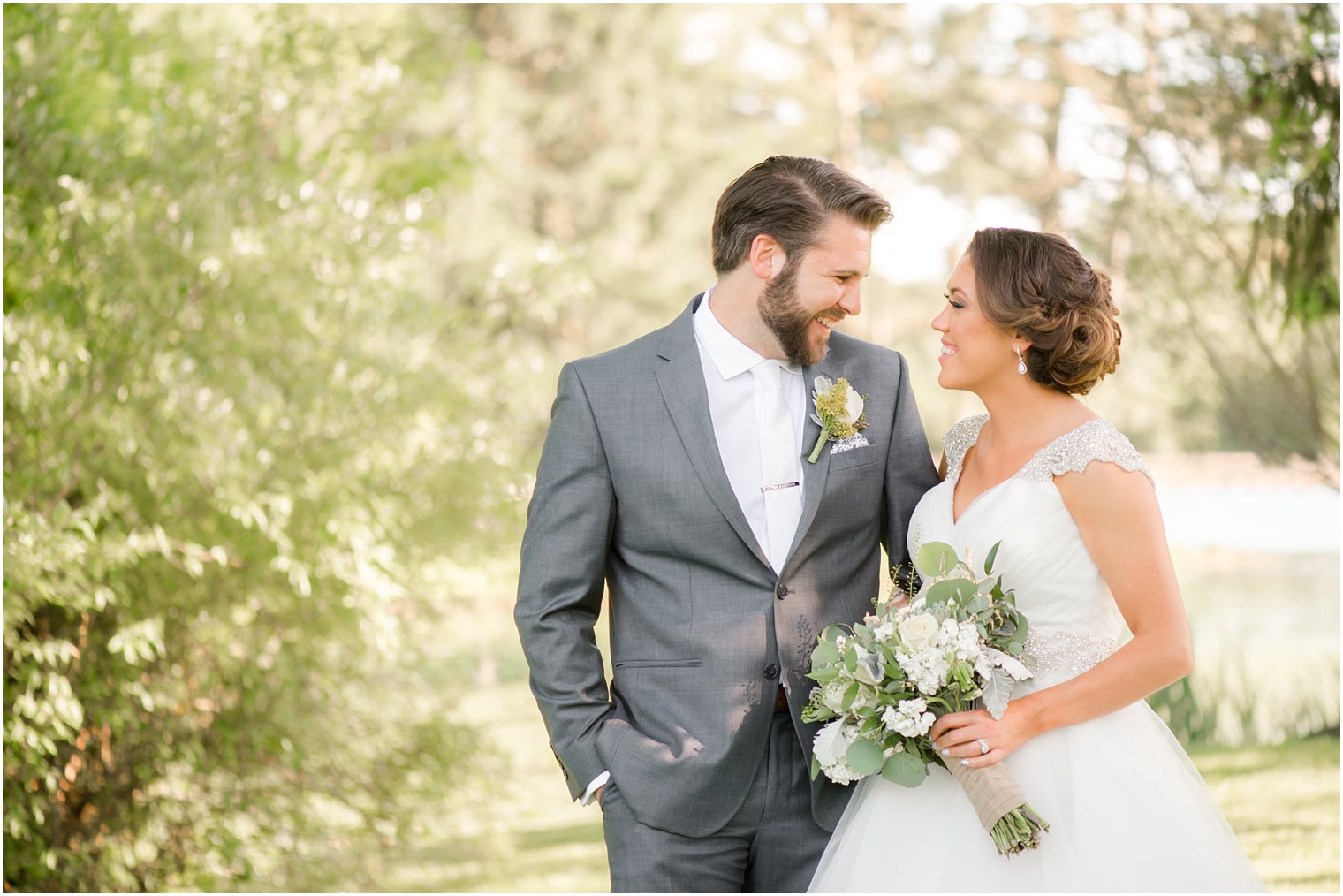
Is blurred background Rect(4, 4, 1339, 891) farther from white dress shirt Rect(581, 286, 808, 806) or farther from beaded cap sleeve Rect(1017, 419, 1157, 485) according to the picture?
beaded cap sleeve Rect(1017, 419, 1157, 485)

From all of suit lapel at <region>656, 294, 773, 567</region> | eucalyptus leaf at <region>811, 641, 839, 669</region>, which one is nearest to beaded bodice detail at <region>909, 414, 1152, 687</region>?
eucalyptus leaf at <region>811, 641, 839, 669</region>

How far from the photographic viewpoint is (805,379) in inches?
107

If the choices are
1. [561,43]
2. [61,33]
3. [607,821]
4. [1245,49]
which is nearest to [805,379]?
[607,821]

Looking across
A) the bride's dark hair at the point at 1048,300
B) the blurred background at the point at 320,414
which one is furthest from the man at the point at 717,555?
the blurred background at the point at 320,414

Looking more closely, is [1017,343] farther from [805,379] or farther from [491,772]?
[491,772]

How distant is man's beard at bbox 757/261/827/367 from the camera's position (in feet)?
8.68

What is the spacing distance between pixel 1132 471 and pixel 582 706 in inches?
47.3

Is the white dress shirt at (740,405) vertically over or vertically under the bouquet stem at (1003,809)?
over

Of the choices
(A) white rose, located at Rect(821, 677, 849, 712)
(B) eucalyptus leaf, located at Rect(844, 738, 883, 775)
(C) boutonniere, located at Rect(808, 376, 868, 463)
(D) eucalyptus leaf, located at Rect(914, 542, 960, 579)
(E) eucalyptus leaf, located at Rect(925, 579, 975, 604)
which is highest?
(C) boutonniere, located at Rect(808, 376, 868, 463)

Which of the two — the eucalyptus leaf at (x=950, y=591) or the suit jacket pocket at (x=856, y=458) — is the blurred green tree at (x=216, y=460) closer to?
the suit jacket pocket at (x=856, y=458)

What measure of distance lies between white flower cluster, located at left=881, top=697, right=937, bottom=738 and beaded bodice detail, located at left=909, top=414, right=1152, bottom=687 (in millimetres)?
353

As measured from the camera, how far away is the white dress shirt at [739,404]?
8.55ft

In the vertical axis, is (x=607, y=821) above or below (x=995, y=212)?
below

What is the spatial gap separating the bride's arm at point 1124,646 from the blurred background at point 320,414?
2.63m
